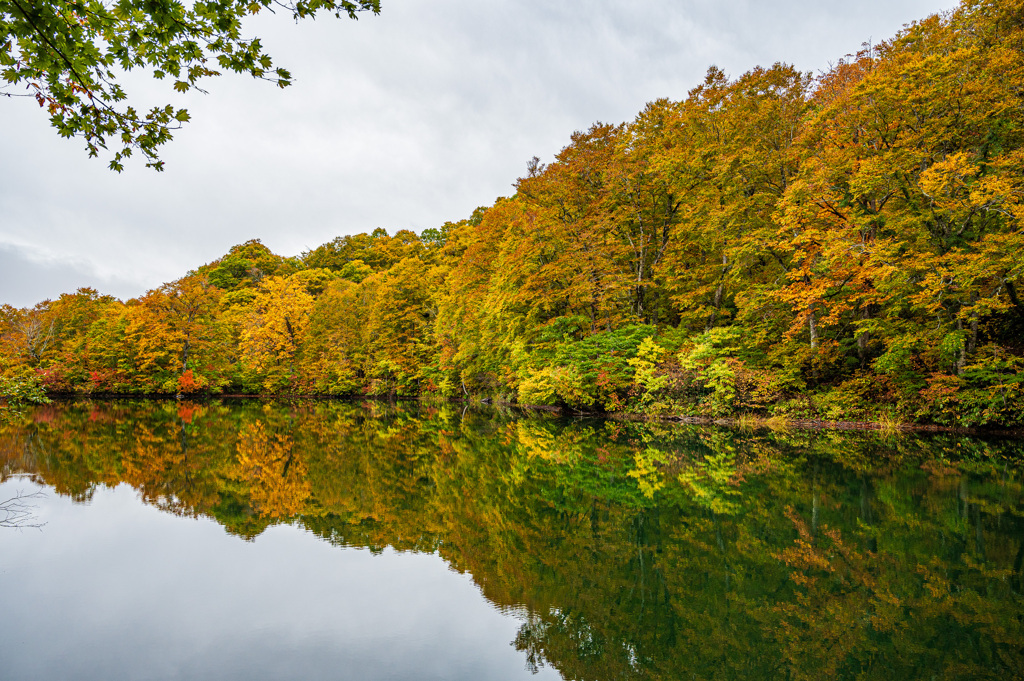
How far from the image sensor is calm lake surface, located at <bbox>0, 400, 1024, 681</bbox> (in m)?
3.21

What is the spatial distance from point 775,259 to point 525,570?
15.8m

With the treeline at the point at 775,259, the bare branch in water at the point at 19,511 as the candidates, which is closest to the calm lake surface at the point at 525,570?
the bare branch in water at the point at 19,511

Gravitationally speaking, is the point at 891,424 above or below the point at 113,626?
above

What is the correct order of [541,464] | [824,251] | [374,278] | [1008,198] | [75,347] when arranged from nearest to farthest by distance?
[541,464], [1008,198], [824,251], [75,347], [374,278]

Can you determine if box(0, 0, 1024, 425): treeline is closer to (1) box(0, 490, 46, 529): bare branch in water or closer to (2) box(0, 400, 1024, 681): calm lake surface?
(2) box(0, 400, 1024, 681): calm lake surface

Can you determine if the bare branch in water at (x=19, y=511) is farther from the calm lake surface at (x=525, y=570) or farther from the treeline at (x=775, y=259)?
the treeline at (x=775, y=259)

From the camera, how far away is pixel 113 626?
12.4 ft

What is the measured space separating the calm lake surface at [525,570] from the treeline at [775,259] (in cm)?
425

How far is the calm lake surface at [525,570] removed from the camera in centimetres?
321

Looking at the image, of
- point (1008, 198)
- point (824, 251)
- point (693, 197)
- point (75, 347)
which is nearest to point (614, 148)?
point (693, 197)

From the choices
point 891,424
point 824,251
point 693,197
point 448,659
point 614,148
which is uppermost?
point 614,148

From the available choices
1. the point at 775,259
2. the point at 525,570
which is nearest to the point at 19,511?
the point at 525,570

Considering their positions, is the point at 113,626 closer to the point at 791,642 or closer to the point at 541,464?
the point at 791,642

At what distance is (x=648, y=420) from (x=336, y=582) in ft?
45.0
